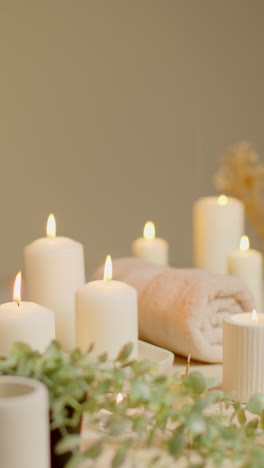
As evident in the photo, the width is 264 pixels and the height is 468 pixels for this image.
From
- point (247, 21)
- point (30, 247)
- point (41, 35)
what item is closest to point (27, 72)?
point (41, 35)

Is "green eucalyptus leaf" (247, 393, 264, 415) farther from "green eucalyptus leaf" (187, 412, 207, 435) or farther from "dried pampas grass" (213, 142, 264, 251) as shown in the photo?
"dried pampas grass" (213, 142, 264, 251)

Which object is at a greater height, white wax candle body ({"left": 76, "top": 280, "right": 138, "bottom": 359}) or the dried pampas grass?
the dried pampas grass

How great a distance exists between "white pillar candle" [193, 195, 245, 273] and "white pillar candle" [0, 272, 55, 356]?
711 mm

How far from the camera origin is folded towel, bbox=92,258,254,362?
1097 millimetres

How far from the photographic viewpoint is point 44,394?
1.96ft

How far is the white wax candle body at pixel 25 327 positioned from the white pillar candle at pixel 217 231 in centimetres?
71

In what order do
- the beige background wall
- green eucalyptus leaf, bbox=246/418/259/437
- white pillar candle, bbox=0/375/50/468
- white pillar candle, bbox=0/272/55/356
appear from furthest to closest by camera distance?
the beige background wall → white pillar candle, bbox=0/272/55/356 → green eucalyptus leaf, bbox=246/418/259/437 → white pillar candle, bbox=0/375/50/468

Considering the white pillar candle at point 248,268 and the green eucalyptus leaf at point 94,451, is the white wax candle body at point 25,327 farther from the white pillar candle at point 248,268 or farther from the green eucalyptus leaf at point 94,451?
the white pillar candle at point 248,268

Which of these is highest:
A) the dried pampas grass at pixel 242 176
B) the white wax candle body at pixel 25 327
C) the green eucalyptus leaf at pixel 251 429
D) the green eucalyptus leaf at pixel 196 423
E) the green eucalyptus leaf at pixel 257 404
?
the dried pampas grass at pixel 242 176

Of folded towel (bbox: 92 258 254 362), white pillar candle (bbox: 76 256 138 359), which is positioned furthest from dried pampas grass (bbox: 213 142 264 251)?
white pillar candle (bbox: 76 256 138 359)

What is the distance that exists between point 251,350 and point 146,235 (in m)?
0.67

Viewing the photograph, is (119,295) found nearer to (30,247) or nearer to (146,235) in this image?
(30,247)

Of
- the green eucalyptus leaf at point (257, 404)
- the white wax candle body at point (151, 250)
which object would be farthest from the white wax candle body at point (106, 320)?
the white wax candle body at point (151, 250)

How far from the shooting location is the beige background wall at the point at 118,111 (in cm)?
264
